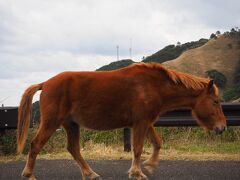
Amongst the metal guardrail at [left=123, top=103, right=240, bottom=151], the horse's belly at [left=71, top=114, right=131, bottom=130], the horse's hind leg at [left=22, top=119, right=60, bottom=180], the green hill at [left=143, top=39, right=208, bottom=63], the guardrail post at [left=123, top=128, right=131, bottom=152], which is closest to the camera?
the horse's hind leg at [left=22, top=119, right=60, bottom=180]

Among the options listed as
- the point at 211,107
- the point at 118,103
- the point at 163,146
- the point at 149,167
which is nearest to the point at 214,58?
the point at 163,146

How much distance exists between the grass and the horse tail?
2.57 meters

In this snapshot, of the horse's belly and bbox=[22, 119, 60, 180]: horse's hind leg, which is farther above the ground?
the horse's belly

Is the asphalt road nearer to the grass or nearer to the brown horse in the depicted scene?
the brown horse

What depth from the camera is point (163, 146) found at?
468 inches

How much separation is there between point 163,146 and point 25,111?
4.70m

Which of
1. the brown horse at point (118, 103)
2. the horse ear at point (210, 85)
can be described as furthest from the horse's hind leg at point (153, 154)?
the horse ear at point (210, 85)

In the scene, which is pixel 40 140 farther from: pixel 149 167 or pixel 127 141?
pixel 127 141

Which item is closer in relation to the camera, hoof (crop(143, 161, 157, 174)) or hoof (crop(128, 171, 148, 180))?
hoof (crop(128, 171, 148, 180))

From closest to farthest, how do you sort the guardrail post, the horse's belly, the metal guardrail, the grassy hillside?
the horse's belly
the metal guardrail
the guardrail post
the grassy hillside

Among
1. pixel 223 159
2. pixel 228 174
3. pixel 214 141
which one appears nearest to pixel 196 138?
pixel 214 141

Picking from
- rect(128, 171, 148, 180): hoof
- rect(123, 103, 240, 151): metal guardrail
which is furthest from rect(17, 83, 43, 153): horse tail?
rect(123, 103, 240, 151): metal guardrail

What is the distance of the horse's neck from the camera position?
7.85 meters

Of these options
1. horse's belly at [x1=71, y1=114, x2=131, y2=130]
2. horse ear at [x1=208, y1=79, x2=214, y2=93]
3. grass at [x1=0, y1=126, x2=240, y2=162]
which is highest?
horse ear at [x1=208, y1=79, x2=214, y2=93]
